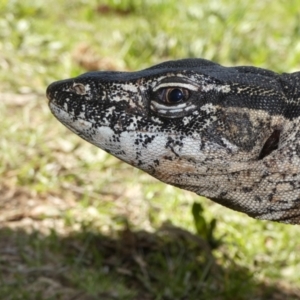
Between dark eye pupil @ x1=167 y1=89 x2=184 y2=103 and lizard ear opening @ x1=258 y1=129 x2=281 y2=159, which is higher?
dark eye pupil @ x1=167 y1=89 x2=184 y2=103

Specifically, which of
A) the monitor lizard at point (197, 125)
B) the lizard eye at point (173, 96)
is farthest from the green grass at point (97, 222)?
the lizard eye at point (173, 96)

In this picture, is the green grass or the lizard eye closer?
the lizard eye

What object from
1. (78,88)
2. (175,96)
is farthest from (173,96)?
(78,88)

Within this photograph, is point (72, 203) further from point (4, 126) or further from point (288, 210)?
point (288, 210)

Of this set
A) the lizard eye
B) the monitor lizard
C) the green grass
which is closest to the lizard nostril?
the monitor lizard

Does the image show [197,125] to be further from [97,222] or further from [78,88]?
[97,222]

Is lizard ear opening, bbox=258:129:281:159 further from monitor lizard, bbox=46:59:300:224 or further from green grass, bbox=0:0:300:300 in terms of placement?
green grass, bbox=0:0:300:300
